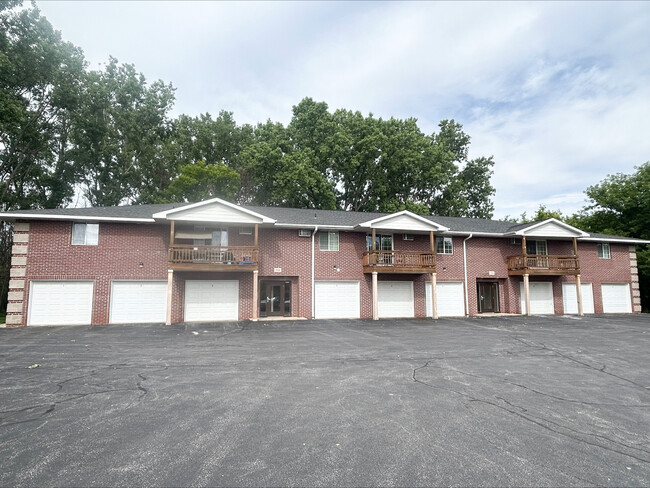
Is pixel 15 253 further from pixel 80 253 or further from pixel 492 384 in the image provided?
pixel 492 384

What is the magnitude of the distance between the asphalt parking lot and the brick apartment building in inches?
265

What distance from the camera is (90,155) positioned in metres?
32.2

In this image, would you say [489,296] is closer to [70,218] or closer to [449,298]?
[449,298]

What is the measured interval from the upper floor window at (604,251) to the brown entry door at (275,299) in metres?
21.6

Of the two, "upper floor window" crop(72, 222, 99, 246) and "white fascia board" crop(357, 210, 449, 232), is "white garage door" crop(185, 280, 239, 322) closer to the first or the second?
"upper floor window" crop(72, 222, 99, 246)

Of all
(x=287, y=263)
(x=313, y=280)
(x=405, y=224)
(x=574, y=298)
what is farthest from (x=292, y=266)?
(x=574, y=298)

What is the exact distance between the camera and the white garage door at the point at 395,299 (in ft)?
66.6

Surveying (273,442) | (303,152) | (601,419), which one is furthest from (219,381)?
(303,152)

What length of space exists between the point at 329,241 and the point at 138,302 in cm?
1036

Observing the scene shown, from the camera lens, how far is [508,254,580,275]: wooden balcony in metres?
21.0

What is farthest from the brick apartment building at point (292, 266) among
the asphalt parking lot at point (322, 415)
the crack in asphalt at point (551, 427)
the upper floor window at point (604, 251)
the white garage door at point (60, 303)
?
the crack in asphalt at point (551, 427)

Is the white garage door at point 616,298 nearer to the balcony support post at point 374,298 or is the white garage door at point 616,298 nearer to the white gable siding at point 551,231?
the white gable siding at point 551,231

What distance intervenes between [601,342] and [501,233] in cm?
1062

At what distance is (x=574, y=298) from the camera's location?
22.8m
